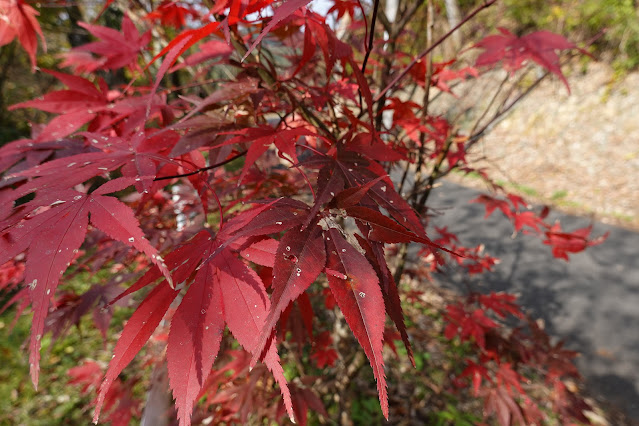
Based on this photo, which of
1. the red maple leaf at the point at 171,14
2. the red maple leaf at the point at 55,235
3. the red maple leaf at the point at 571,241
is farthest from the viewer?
the red maple leaf at the point at 571,241

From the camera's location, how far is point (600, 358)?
2750 mm

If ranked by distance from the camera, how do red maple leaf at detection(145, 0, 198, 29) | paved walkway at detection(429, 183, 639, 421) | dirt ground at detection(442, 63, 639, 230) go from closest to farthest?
red maple leaf at detection(145, 0, 198, 29) < paved walkway at detection(429, 183, 639, 421) < dirt ground at detection(442, 63, 639, 230)

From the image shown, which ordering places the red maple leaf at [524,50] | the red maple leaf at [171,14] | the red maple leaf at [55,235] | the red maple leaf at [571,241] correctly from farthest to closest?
the red maple leaf at [571,241], the red maple leaf at [171,14], the red maple leaf at [524,50], the red maple leaf at [55,235]

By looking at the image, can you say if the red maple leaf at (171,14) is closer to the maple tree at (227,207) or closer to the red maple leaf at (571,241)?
the maple tree at (227,207)

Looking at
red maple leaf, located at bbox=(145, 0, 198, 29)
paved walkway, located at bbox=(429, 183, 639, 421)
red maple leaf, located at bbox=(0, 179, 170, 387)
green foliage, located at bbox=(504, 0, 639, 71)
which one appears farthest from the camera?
green foliage, located at bbox=(504, 0, 639, 71)

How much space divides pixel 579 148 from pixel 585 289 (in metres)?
4.13

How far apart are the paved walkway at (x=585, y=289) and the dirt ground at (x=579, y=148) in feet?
2.69

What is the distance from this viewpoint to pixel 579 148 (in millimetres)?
6352

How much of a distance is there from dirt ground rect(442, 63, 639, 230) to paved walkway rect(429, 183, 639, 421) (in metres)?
0.82

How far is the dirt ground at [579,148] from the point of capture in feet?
17.4

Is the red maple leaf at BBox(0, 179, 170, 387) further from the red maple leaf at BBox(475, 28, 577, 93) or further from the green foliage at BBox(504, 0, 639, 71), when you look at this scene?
the green foliage at BBox(504, 0, 639, 71)

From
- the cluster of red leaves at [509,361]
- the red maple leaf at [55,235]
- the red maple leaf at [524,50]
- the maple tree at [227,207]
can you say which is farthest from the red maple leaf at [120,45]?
the cluster of red leaves at [509,361]

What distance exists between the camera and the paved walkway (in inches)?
104

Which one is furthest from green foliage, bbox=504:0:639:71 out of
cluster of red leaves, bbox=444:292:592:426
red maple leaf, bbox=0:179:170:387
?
red maple leaf, bbox=0:179:170:387
